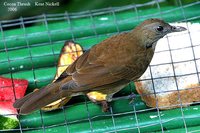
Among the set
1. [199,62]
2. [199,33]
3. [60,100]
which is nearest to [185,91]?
[199,62]

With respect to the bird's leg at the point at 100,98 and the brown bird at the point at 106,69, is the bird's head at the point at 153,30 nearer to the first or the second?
the brown bird at the point at 106,69

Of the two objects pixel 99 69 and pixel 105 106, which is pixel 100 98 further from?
pixel 99 69

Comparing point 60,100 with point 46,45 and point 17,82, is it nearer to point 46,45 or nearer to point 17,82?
point 17,82

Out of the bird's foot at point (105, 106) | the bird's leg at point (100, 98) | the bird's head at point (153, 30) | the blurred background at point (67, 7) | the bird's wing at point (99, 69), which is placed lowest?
the bird's foot at point (105, 106)

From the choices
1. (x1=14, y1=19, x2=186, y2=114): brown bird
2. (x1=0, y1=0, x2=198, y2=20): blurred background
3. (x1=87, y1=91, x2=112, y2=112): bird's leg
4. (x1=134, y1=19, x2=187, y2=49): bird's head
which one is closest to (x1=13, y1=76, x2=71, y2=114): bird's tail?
(x1=14, y1=19, x2=186, y2=114): brown bird

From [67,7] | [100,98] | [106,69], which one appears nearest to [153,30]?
[106,69]

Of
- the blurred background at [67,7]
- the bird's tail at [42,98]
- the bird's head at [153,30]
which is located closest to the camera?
the bird's tail at [42,98]

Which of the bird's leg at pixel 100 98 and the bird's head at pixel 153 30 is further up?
the bird's head at pixel 153 30

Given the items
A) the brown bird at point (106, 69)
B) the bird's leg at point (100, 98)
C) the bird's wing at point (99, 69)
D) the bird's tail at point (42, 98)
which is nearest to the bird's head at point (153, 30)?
the brown bird at point (106, 69)
